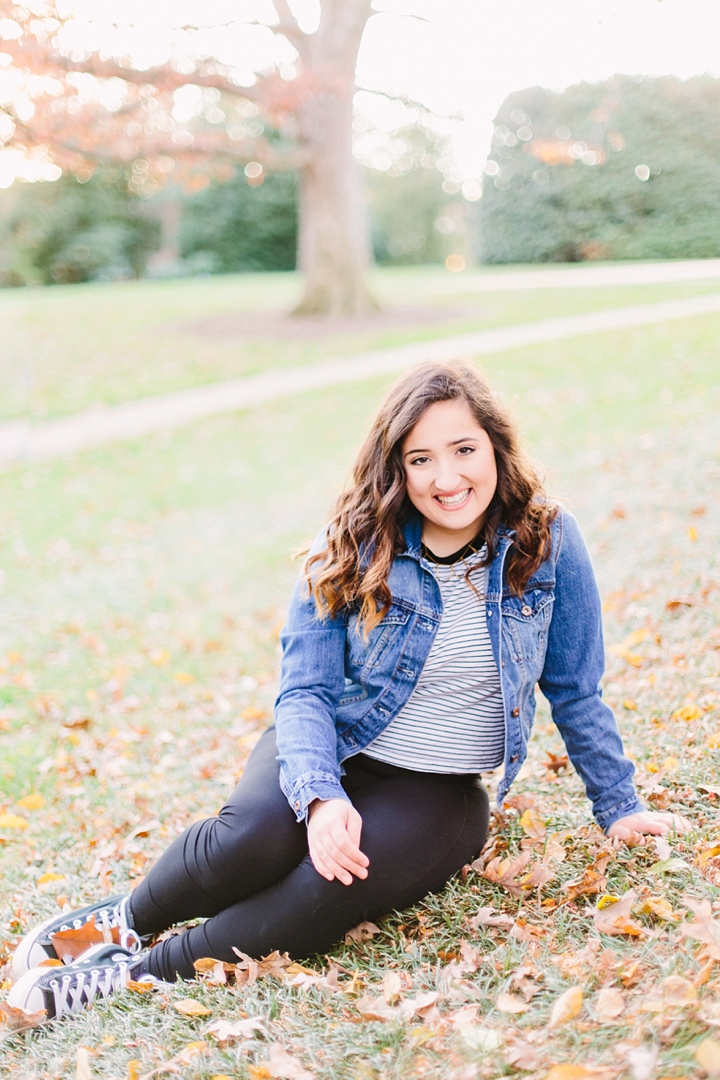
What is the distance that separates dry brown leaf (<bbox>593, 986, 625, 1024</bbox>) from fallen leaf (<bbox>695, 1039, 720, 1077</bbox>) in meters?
0.19

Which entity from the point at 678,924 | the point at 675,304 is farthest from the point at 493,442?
the point at 675,304

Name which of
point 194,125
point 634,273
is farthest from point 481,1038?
point 194,125

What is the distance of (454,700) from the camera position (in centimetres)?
227

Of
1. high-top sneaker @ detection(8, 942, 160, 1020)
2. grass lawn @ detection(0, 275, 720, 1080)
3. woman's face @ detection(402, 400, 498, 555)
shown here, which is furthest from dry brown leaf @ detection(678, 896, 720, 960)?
high-top sneaker @ detection(8, 942, 160, 1020)

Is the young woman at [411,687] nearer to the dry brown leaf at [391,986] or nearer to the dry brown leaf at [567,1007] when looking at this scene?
the dry brown leaf at [391,986]

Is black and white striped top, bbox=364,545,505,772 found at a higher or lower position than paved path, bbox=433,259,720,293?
lower

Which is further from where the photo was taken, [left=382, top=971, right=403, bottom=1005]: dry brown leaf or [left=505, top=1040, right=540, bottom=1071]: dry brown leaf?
[left=382, top=971, right=403, bottom=1005]: dry brown leaf

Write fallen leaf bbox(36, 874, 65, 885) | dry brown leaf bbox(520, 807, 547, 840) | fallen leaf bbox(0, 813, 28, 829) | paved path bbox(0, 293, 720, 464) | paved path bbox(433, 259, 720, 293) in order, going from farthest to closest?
paved path bbox(0, 293, 720, 464) → paved path bbox(433, 259, 720, 293) → fallen leaf bbox(0, 813, 28, 829) → fallen leaf bbox(36, 874, 65, 885) → dry brown leaf bbox(520, 807, 547, 840)

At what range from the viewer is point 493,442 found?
2.27m

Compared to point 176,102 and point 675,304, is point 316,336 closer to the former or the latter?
point 176,102

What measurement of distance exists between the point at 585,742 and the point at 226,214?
25.2 m

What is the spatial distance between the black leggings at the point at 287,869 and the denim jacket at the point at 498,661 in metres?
0.14

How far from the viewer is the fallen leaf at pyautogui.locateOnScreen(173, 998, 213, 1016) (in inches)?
79.0

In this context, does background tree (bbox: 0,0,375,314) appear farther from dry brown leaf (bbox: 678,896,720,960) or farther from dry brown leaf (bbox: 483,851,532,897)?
dry brown leaf (bbox: 678,896,720,960)
